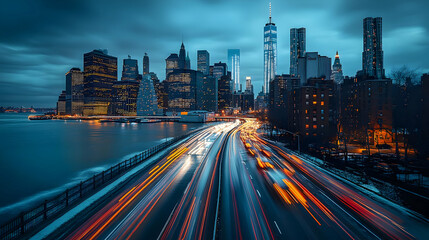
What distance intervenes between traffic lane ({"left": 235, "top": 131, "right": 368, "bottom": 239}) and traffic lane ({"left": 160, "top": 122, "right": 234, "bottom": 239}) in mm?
4908

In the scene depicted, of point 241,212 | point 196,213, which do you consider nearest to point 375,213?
point 241,212

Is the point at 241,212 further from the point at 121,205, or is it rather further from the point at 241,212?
the point at 121,205

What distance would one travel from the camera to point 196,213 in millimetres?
18688

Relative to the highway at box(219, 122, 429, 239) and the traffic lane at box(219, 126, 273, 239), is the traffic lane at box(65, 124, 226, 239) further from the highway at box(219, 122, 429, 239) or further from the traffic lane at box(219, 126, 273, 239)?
the highway at box(219, 122, 429, 239)

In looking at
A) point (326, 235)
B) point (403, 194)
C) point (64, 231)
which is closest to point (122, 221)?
point (64, 231)

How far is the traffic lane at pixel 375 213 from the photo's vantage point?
54.3 feet

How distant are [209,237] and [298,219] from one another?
→ 774 cm

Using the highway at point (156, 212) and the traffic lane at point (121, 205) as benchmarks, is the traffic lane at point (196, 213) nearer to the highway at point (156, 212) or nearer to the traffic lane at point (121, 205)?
the highway at point (156, 212)

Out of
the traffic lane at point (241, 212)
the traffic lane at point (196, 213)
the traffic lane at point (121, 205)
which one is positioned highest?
the traffic lane at point (121, 205)

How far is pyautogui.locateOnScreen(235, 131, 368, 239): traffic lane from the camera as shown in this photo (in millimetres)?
15844

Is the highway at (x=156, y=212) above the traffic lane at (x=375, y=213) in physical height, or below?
above

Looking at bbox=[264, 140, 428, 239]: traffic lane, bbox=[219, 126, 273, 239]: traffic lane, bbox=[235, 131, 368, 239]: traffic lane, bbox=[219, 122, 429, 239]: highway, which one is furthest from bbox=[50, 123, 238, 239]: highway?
bbox=[264, 140, 428, 239]: traffic lane

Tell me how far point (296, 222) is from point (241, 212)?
447 centimetres

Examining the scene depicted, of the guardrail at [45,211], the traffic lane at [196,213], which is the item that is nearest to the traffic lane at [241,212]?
the traffic lane at [196,213]
